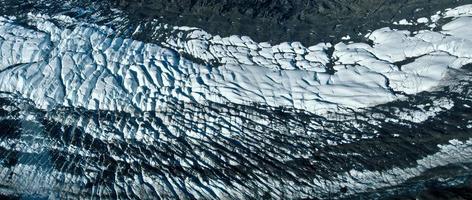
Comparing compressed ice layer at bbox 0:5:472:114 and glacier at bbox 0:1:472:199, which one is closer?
glacier at bbox 0:1:472:199

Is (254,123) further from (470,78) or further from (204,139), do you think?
(470,78)

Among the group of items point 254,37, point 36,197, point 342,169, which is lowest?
point 36,197

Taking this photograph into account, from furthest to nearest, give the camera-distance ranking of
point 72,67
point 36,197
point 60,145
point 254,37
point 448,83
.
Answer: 1. point 254,37
2. point 72,67
3. point 448,83
4. point 60,145
5. point 36,197

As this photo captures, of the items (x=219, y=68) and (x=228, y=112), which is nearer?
(x=228, y=112)

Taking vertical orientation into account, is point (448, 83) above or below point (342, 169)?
above

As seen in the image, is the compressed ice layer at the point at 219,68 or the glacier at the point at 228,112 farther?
the compressed ice layer at the point at 219,68

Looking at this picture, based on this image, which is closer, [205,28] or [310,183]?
[310,183]

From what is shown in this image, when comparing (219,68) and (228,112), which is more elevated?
(219,68)

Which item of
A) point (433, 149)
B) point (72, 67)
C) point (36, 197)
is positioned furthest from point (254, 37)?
point (36, 197)
